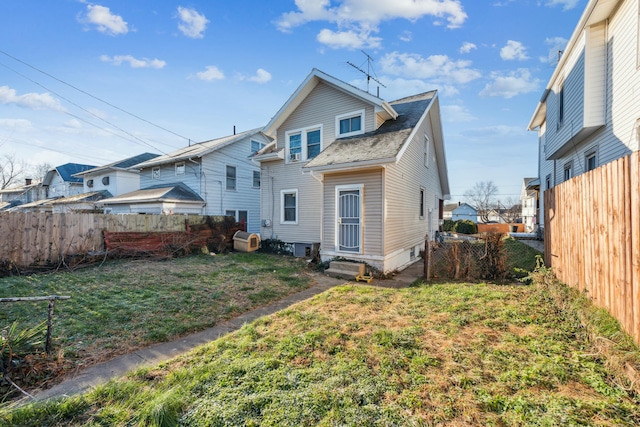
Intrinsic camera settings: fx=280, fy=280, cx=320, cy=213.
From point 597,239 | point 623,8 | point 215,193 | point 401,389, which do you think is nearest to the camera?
point 401,389

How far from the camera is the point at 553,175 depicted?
13.5 m

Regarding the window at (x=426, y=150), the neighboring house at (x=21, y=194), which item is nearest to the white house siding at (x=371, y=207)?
the window at (x=426, y=150)

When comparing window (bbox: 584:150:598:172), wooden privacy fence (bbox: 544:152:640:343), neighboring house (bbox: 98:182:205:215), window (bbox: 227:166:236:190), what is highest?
window (bbox: 227:166:236:190)

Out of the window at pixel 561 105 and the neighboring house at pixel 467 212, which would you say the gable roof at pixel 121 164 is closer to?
the window at pixel 561 105

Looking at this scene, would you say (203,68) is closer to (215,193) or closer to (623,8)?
(215,193)

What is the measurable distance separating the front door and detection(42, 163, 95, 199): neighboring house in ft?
102

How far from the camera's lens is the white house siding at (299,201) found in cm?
1180

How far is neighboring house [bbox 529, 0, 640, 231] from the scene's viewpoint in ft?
21.9

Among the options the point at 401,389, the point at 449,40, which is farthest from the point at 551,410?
the point at 449,40

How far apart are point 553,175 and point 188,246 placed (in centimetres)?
1739

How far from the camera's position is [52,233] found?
8891mm

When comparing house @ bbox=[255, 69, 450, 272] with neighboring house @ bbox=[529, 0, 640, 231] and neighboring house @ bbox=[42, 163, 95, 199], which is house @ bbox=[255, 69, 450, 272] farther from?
neighboring house @ bbox=[42, 163, 95, 199]

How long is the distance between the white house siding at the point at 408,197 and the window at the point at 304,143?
12.1 ft

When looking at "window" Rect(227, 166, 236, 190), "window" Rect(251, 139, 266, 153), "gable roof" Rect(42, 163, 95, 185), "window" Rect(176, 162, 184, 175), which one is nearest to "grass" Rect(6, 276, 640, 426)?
"window" Rect(227, 166, 236, 190)
